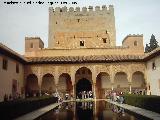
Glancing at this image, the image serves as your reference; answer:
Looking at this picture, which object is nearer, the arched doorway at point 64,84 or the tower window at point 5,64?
the tower window at point 5,64

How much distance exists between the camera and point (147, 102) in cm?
1714

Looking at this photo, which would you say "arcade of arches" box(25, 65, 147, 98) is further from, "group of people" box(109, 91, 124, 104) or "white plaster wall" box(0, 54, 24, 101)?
"white plaster wall" box(0, 54, 24, 101)

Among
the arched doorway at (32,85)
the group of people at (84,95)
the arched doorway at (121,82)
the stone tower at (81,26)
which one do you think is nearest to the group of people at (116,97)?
the arched doorway at (121,82)

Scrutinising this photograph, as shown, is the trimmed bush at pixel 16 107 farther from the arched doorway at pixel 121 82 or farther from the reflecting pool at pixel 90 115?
the arched doorway at pixel 121 82

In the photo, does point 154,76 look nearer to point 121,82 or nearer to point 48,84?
point 121,82

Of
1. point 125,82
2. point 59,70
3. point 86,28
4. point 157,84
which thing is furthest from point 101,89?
point 86,28

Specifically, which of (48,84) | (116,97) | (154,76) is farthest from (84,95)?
(154,76)

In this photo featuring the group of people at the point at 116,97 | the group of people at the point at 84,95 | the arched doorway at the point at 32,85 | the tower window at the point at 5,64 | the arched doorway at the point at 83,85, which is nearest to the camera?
the tower window at the point at 5,64

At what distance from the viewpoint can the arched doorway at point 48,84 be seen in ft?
115

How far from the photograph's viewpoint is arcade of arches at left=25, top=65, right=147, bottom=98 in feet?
108

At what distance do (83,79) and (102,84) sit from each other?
2726 millimetres

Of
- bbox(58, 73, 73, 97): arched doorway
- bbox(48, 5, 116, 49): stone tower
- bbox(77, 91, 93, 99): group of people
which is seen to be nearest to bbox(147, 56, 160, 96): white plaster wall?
bbox(77, 91, 93, 99): group of people

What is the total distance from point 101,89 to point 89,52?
543 cm

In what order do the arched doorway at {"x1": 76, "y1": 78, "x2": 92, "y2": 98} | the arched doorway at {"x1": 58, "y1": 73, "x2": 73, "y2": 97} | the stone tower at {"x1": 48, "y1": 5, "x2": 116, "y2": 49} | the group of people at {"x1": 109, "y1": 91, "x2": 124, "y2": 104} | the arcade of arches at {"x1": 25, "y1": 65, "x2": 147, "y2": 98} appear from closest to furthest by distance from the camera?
the group of people at {"x1": 109, "y1": 91, "x2": 124, "y2": 104} → the arcade of arches at {"x1": 25, "y1": 65, "x2": 147, "y2": 98} → the arched doorway at {"x1": 58, "y1": 73, "x2": 73, "y2": 97} → the arched doorway at {"x1": 76, "y1": 78, "x2": 92, "y2": 98} → the stone tower at {"x1": 48, "y1": 5, "x2": 116, "y2": 49}
